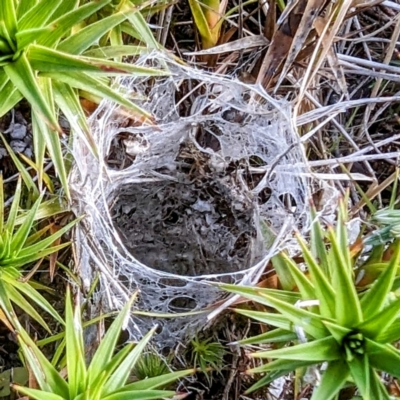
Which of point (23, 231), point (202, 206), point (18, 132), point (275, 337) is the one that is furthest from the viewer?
point (202, 206)

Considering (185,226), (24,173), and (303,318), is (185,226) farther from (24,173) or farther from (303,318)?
(303,318)

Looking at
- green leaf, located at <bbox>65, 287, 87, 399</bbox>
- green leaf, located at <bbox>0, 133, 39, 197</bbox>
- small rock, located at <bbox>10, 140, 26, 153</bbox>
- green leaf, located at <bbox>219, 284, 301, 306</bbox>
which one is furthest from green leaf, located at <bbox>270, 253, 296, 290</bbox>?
small rock, located at <bbox>10, 140, 26, 153</bbox>

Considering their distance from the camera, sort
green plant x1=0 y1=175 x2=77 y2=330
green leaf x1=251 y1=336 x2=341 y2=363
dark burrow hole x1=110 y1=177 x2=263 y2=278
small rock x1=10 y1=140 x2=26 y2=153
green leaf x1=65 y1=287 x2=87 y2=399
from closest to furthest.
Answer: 1. green leaf x1=251 y1=336 x2=341 y2=363
2. green leaf x1=65 y1=287 x2=87 y2=399
3. green plant x1=0 y1=175 x2=77 y2=330
4. small rock x1=10 y1=140 x2=26 y2=153
5. dark burrow hole x1=110 y1=177 x2=263 y2=278

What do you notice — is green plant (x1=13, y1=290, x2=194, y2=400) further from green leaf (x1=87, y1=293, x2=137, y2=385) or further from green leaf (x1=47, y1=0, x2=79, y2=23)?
green leaf (x1=47, y1=0, x2=79, y2=23)

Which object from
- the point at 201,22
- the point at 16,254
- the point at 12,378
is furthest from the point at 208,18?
the point at 12,378

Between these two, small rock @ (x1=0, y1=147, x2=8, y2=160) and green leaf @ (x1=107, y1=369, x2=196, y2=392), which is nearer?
green leaf @ (x1=107, y1=369, x2=196, y2=392)

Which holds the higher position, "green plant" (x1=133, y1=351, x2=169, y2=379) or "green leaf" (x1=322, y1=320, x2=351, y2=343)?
"green leaf" (x1=322, y1=320, x2=351, y2=343)

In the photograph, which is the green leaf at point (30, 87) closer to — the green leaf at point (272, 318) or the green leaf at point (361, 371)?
the green leaf at point (272, 318)

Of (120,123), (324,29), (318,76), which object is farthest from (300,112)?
(120,123)

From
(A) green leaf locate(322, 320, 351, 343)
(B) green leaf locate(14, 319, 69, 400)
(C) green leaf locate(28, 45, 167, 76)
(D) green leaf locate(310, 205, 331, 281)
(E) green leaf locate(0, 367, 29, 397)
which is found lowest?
(E) green leaf locate(0, 367, 29, 397)
